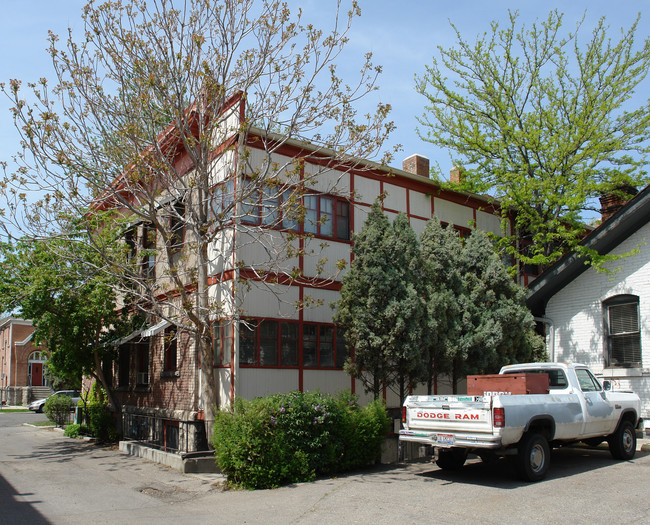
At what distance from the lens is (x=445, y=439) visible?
9.84m

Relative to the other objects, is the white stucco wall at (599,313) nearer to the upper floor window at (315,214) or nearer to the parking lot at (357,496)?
the parking lot at (357,496)

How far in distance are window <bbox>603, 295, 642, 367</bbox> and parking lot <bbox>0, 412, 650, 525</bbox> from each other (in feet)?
10.6

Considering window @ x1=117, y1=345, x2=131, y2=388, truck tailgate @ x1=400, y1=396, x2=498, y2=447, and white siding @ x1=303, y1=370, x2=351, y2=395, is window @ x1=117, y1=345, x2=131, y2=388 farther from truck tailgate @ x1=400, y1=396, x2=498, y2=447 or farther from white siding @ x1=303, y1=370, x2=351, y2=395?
truck tailgate @ x1=400, y1=396, x2=498, y2=447

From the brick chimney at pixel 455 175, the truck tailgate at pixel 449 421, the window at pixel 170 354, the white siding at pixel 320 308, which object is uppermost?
the brick chimney at pixel 455 175

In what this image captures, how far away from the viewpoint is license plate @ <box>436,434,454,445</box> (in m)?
9.76

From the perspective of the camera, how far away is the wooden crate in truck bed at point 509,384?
34.5 feet

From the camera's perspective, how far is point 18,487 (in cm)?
1069

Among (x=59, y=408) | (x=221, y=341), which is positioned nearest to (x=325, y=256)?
(x=221, y=341)

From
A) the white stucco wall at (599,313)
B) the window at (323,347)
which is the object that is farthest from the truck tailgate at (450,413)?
the white stucco wall at (599,313)

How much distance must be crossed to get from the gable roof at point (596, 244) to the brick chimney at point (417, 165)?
5.14 metres

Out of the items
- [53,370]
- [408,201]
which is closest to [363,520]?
[408,201]

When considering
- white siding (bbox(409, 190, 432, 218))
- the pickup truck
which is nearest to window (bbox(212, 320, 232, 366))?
the pickup truck

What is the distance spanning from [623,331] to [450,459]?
23.0ft

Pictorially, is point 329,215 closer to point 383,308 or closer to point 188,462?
point 383,308
